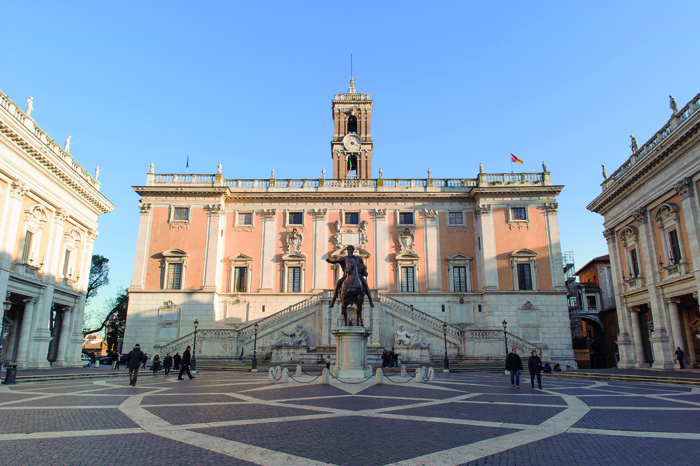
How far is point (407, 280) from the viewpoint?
39.4 metres

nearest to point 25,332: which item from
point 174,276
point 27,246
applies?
point 27,246

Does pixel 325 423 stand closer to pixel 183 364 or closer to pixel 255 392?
pixel 255 392

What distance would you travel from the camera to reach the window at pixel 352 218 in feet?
135

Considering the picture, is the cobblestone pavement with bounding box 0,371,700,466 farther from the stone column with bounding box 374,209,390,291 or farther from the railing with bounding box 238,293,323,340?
the stone column with bounding box 374,209,390,291

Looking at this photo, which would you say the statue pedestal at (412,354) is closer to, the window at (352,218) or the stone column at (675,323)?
the window at (352,218)

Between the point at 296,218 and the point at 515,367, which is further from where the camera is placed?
the point at 296,218

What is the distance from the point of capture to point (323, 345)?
33.1 metres

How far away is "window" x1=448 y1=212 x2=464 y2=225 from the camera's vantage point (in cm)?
4094

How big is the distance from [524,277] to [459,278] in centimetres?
Result: 544

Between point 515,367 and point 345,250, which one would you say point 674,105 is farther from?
point 345,250

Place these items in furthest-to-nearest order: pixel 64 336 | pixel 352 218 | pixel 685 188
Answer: pixel 352 218 < pixel 64 336 < pixel 685 188

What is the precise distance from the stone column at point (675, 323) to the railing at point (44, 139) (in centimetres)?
4012

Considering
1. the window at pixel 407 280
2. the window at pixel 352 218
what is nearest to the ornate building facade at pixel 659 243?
the window at pixel 407 280

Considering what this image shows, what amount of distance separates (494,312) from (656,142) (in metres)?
16.8
